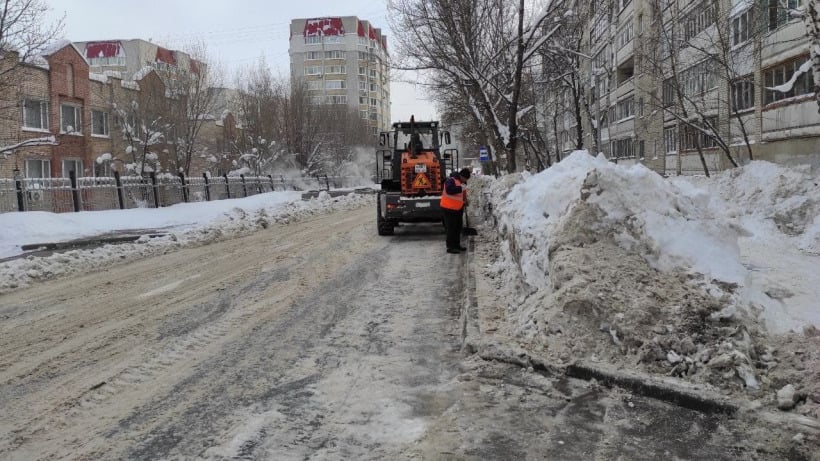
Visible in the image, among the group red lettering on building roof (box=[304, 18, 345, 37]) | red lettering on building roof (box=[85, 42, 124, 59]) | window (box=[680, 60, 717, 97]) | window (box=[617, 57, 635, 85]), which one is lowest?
window (box=[680, 60, 717, 97])

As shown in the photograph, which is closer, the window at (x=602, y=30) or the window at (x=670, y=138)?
the window at (x=602, y=30)

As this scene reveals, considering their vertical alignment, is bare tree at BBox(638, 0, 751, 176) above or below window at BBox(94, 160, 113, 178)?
above

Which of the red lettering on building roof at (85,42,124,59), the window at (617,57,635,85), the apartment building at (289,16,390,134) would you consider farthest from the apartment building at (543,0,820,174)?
the apartment building at (289,16,390,134)

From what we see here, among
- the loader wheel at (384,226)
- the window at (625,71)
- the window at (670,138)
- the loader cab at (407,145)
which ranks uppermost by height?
the window at (625,71)

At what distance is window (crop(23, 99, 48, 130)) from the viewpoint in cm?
2745

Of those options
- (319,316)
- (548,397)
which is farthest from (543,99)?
(548,397)

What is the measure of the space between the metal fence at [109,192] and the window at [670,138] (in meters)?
24.2

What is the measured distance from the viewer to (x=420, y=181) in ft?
49.6

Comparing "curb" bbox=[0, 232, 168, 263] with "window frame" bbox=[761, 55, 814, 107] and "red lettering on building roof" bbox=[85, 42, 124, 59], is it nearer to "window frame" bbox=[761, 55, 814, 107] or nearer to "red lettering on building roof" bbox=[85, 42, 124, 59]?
"window frame" bbox=[761, 55, 814, 107]

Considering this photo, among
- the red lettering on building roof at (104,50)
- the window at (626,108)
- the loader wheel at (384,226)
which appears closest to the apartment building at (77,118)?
the loader wheel at (384,226)

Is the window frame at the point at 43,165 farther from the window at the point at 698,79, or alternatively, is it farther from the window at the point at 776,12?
the window at the point at 776,12

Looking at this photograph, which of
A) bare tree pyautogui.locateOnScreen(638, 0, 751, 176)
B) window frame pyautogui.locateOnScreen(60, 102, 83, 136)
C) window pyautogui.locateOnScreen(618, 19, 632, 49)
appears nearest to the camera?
bare tree pyautogui.locateOnScreen(638, 0, 751, 176)

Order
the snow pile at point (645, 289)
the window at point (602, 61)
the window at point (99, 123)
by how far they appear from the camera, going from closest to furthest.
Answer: the snow pile at point (645, 289) → the window at point (602, 61) → the window at point (99, 123)

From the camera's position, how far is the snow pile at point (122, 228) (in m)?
10.6
